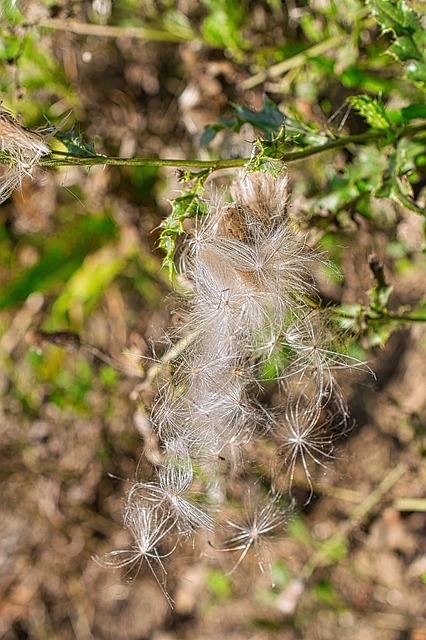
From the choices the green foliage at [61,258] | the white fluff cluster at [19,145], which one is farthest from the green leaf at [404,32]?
the green foliage at [61,258]

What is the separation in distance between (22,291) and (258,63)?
1717 mm

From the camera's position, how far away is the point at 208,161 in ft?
5.40

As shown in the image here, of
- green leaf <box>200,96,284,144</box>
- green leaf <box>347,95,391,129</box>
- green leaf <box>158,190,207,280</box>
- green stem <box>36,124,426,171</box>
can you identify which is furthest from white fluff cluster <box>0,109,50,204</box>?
green leaf <box>347,95,391,129</box>

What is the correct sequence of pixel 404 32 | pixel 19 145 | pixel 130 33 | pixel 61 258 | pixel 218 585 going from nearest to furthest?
1. pixel 19 145
2. pixel 404 32
3. pixel 130 33
4. pixel 61 258
5. pixel 218 585

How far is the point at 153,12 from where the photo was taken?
125 inches

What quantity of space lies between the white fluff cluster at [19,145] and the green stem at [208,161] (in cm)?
3

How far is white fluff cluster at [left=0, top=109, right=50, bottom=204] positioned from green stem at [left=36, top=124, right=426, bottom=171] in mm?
27

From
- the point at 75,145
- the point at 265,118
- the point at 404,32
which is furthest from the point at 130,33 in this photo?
the point at 75,145

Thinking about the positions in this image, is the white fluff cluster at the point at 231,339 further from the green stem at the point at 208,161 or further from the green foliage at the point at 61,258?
the green foliage at the point at 61,258

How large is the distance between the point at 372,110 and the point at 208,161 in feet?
2.02

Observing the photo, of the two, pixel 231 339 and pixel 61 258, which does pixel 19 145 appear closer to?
pixel 231 339

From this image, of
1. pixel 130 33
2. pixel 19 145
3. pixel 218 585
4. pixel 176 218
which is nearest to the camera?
pixel 19 145

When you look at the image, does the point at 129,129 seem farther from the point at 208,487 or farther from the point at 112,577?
the point at 112,577

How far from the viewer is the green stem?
4.60 feet
